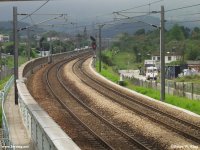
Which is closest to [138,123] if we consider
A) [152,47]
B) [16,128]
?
[16,128]

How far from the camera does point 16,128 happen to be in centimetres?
2109

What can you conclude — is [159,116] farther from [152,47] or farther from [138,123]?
[152,47]

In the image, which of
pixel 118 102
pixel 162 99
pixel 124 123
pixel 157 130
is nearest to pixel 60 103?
pixel 118 102

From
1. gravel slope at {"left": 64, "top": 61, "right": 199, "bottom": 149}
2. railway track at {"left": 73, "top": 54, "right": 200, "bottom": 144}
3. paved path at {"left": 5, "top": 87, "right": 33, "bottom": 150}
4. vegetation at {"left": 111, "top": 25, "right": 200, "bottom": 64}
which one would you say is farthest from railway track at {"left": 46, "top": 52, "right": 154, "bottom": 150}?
vegetation at {"left": 111, "top": 25, "right": 200, "bottom": 64}

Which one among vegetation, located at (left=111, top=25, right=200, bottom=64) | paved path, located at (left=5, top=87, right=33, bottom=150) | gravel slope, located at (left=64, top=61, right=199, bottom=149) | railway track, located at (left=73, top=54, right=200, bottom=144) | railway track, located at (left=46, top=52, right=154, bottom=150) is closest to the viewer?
paved path, located at (left=5, top=87, right=33, bottom=150)

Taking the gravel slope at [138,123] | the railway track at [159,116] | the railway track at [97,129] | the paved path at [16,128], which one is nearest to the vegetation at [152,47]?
the railway track at [159,116]

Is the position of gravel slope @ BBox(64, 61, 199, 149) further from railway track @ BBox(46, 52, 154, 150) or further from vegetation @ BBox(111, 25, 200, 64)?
vegetation @ BBox(111, 25, 200, 64)

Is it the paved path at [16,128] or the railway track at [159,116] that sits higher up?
the paved path at [16,128]

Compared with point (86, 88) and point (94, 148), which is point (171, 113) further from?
point (86, 88)

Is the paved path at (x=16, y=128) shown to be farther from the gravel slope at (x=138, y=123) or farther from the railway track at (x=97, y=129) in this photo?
the gravel slope at (x=138, y=123)

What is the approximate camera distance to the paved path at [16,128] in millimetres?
17678

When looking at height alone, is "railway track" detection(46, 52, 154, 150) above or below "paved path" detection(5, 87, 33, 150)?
below

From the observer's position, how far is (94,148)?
18.7 meters

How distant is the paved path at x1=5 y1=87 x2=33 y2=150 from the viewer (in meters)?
17.7
